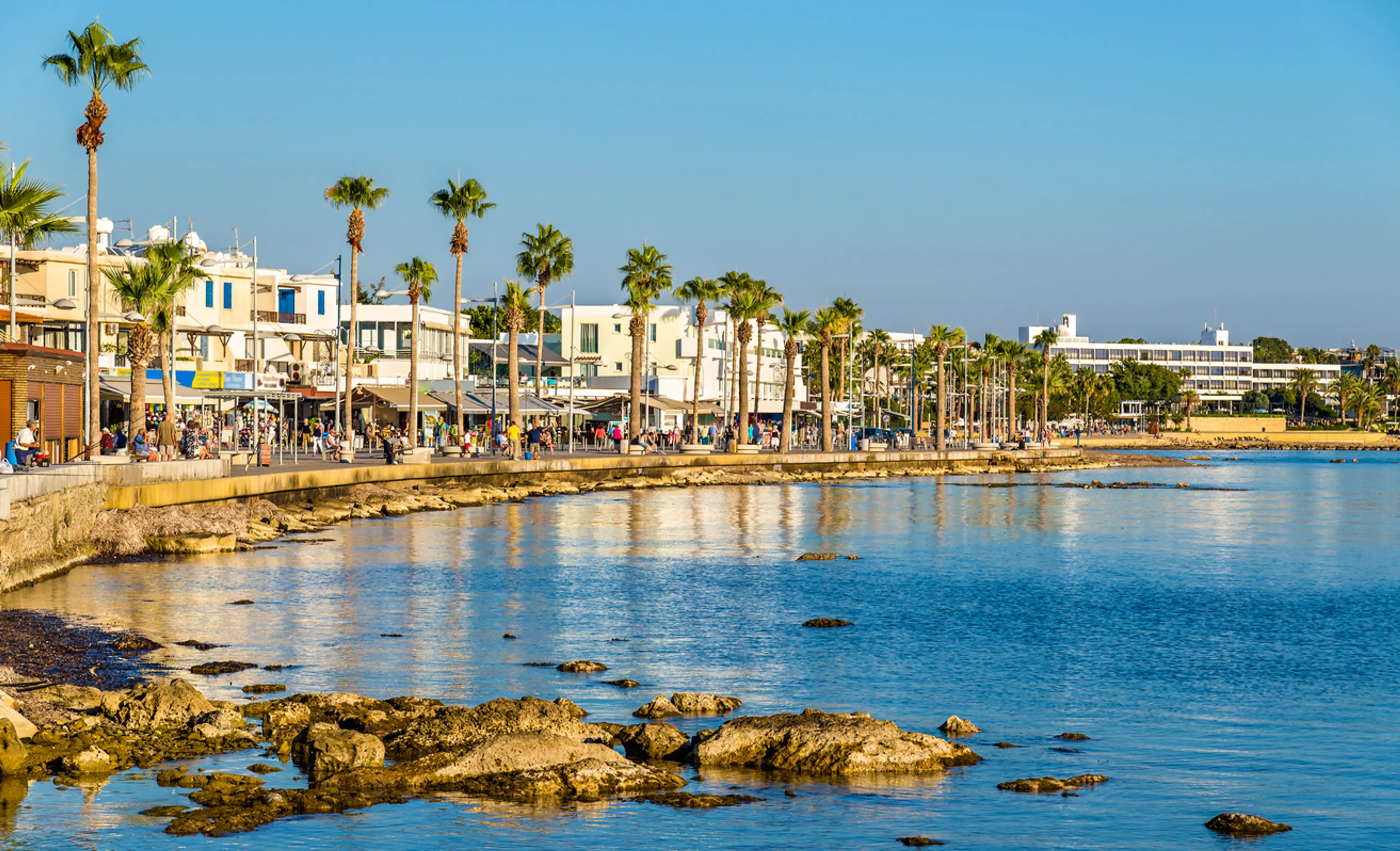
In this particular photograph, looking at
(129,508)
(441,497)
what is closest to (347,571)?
(129,508)

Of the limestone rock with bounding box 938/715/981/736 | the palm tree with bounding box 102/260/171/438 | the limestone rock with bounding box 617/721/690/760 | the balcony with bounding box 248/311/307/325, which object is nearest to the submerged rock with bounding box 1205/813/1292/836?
the limestone rock with bounding box 938/715/981/736

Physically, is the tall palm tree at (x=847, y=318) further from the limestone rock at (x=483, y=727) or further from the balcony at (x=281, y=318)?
the limestone rock at (x=483, y=727)

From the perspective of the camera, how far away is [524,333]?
120625 mm

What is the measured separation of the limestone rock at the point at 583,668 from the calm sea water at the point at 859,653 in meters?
0.30

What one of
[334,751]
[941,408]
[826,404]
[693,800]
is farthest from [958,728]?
[941,408]

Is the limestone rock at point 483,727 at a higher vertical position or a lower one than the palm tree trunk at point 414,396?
lower

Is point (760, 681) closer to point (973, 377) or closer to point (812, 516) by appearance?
point (812, 516)

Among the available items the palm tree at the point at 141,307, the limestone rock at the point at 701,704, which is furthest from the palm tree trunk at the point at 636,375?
the limestone rock at the point at 701,704

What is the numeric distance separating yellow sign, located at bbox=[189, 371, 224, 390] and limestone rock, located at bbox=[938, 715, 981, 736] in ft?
150

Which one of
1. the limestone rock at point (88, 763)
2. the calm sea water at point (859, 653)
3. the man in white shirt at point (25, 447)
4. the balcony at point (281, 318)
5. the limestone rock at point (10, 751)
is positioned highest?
the balcony at point (281, 318)

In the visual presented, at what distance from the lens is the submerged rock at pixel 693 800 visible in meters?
13.9

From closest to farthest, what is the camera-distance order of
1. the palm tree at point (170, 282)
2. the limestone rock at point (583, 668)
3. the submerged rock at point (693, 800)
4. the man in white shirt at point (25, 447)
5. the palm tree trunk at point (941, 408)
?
1. the submerged rock at point (693, 800)
2. the limestone rock at point (583, 668)
3. the man in white shirt at point (25, 447)
4. the palm tree at point (170, 282)
5. the palm tree trunk at point (941, 408)

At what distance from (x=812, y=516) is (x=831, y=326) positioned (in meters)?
38.1

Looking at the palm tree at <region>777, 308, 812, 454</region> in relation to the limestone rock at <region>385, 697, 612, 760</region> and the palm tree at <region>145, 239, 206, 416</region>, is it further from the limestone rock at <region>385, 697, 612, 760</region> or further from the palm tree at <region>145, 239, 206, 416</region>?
the limestone rock at <region>385, 697, 612, 760</region>
